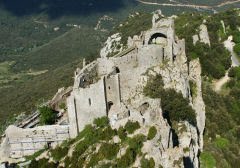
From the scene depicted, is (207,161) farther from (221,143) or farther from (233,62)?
(233,62)

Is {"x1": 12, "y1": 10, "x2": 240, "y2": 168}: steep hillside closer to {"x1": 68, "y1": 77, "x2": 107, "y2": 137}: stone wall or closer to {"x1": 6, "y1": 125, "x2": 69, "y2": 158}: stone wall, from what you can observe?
{"x1": 68, "y1": 77, "x2": 107, "y2": 137}: stone wall

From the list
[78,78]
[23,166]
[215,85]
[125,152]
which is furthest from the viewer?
[215,85]

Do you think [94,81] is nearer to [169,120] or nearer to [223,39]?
[169,120]

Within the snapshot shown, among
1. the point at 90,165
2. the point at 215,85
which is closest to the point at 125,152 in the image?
the point at 90,165

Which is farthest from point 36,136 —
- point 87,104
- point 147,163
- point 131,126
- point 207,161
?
point 207,161

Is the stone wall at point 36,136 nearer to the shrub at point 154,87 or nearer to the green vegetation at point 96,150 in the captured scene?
the green vegetation at point 96,150

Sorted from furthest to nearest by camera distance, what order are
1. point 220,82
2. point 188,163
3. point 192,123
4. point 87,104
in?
point 220,82 → point 192,123 → point 188,163 → point 87,104
